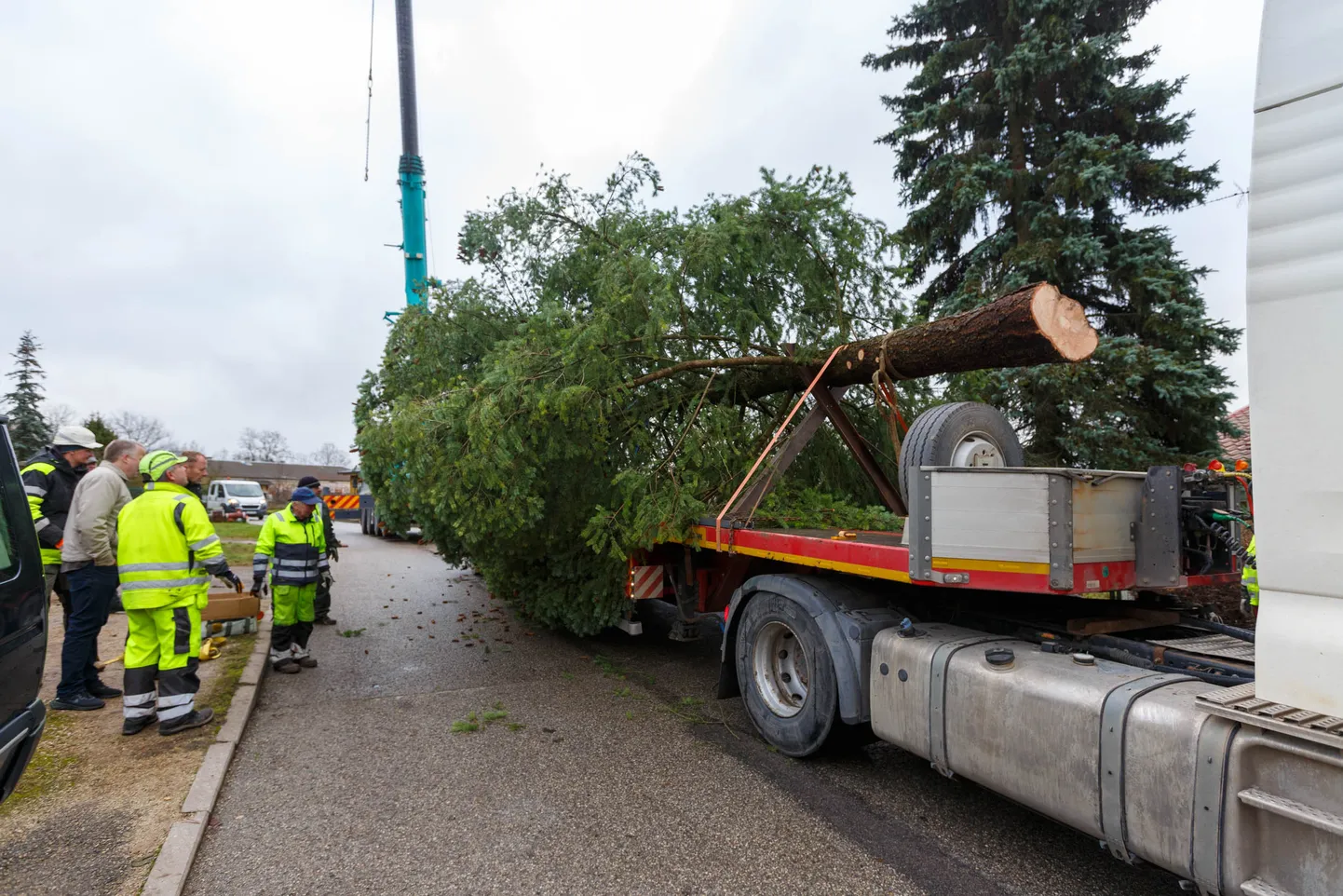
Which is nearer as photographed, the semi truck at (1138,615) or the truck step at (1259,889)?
the semi truck at (1138,615)

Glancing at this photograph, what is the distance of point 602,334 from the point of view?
544 centimetres

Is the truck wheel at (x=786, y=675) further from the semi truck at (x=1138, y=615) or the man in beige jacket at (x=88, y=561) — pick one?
the man in beige jacket at (x=88, y=561)

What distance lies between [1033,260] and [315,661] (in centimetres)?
1090

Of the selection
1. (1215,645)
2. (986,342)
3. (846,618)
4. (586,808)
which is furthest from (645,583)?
(1215,645)

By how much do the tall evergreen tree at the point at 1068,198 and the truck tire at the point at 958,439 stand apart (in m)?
5.68

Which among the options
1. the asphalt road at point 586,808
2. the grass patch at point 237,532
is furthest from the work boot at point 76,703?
the grass patch at point 237,532

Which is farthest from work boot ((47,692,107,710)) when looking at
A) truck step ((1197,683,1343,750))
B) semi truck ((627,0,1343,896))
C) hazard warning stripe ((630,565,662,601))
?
truck step ((1197,683,1343,750))

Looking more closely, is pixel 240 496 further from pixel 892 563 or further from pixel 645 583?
pixel 892 563

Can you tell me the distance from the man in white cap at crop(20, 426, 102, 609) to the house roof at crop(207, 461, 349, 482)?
63.3 metres

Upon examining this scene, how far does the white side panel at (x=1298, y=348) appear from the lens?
1864 mm

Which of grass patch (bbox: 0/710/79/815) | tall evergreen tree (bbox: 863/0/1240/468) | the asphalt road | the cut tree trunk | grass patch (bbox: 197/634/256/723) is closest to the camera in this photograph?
the asphalt road

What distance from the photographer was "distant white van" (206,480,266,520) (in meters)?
29.5

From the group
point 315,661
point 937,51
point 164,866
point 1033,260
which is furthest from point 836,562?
point 937,51

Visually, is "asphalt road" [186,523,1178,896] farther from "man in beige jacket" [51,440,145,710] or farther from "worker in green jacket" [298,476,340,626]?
"worker in green jacket" [298,476,340,626]
